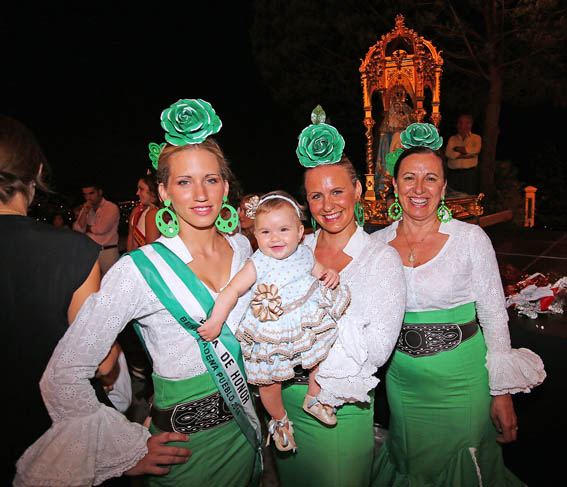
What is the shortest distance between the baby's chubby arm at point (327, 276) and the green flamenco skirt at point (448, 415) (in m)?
0.59

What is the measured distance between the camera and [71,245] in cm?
148

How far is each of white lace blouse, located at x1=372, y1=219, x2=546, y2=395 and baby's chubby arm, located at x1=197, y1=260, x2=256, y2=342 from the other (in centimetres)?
89

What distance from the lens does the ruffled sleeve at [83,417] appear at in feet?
4.54

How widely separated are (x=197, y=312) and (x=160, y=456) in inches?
21.7

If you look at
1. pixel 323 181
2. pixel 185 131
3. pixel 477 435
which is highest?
pixel 185 131

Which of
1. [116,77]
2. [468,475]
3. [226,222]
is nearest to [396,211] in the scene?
[226,222]

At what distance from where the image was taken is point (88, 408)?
Result: 1437mm

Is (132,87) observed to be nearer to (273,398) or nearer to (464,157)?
(464,157)

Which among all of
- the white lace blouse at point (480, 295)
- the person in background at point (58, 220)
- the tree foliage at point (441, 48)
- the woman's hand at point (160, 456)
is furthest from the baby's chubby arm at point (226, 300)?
the tree foliage at point (441, 48)

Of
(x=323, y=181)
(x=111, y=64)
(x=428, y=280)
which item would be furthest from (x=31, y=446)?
(x=111, y=64)

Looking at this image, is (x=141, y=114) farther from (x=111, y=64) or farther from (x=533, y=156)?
(x=533, y=156)

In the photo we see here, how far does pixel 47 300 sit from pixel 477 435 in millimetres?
2072

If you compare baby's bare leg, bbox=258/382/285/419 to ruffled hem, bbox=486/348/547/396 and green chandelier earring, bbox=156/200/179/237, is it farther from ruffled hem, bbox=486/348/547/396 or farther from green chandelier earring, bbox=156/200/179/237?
ruffled hem, bbox=486/348/547/396

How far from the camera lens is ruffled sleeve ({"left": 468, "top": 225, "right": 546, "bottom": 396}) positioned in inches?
81.0
